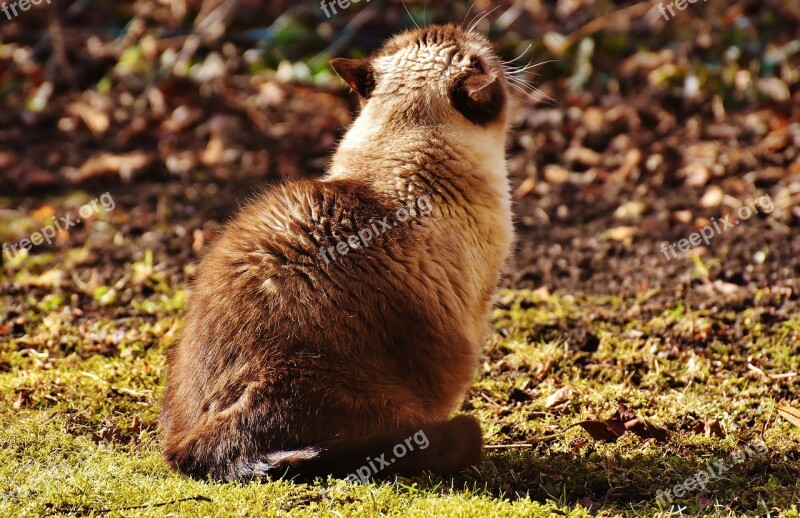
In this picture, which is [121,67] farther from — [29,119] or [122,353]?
[122,353]

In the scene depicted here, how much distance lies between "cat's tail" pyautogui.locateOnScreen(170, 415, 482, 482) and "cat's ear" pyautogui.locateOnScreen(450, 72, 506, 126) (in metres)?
1.40

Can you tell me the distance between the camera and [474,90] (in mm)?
3670

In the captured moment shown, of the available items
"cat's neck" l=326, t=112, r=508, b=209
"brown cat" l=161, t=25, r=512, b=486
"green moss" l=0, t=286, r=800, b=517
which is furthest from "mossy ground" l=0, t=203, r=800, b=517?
Answer: "cat's neck" l=326, t=112, r=508, b=209

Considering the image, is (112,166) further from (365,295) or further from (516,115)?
(365,295)

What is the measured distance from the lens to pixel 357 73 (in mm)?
4039

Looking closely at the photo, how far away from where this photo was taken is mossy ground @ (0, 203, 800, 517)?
123 inches

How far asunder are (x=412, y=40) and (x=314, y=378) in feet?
5.74

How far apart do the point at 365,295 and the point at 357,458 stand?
62cm

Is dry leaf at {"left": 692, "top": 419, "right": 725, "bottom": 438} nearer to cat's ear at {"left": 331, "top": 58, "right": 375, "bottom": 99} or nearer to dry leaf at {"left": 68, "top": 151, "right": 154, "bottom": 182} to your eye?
cat's ear at {"left": 331, "top": 58, "right": 375, "bottom": 99}

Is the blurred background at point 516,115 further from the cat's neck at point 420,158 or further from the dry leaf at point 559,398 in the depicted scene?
the cat's neck at point 420,158

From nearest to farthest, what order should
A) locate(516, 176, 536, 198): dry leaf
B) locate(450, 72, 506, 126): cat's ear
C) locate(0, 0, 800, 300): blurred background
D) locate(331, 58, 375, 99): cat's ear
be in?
locate(450, 72, 506, 126): cat's ear, locate(331, 58, 375, 99): cat's ear, locate(0, 0, 800, 300): blurred background, locate(516, 176, 536, 198): dry leaf

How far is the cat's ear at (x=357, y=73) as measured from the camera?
4012 mm

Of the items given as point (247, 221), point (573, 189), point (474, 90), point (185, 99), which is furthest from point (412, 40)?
point (185, 99)

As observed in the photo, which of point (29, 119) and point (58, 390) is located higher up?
point (29, 119)
